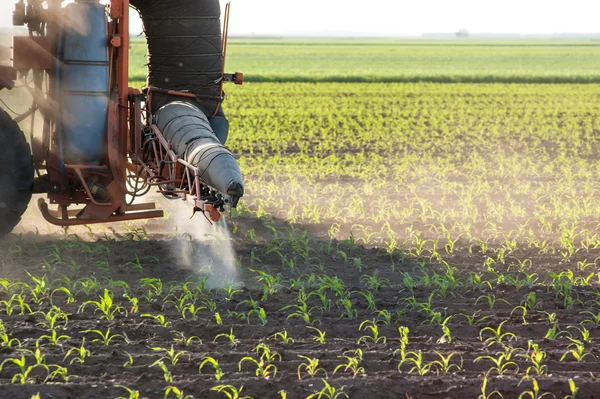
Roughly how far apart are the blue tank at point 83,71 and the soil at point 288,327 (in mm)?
1224

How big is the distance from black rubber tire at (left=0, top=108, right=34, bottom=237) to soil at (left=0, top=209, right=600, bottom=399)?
45 centimetres

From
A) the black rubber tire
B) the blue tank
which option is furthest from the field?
Answer: the blue tank

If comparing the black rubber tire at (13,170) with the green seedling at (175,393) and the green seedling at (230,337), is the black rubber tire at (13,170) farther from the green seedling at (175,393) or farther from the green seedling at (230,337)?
the green seedling at (175,393)

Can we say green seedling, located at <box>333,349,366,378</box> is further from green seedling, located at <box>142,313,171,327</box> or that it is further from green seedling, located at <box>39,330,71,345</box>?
green seedling, located at <box>39,330,71,345</box>

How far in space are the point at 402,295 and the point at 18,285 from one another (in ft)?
10.1

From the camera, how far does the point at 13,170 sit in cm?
812

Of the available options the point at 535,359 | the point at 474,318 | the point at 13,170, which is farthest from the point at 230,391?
the point at 13,170

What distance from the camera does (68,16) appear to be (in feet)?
26.3

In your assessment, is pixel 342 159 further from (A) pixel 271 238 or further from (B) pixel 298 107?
(B) pixel 298 107

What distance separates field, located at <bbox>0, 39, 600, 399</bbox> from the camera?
17.8 feet

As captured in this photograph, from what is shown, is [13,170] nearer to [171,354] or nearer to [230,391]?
[171,354]

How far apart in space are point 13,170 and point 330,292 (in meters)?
3.10

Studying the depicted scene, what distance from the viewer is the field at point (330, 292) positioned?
17.8 feet

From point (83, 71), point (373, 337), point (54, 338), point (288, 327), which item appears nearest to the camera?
point (54, 338)
